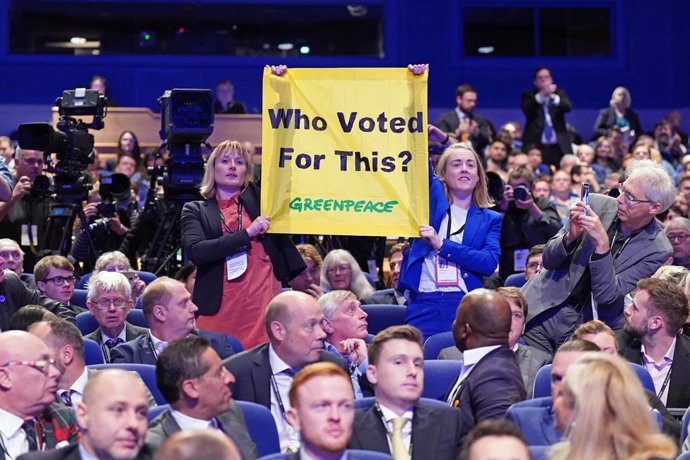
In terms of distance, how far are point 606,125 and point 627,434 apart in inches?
467

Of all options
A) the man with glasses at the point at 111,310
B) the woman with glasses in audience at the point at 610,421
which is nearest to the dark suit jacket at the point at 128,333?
the man with glasses at the point at 111,310

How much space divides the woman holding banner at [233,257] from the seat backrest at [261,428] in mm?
1789

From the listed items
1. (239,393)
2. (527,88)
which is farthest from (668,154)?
(239,393)

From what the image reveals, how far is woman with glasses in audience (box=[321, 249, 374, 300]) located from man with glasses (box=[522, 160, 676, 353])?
1.91m

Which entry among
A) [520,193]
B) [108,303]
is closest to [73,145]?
[108,303]

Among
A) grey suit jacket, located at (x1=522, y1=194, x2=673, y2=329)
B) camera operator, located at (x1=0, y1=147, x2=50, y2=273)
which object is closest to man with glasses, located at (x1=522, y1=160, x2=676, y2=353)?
grey suit jacket, located at (x1=522, y1=194, x2=673, y2=329)

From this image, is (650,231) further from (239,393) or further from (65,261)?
(65,261)

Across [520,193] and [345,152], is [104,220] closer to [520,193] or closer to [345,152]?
[345,152]

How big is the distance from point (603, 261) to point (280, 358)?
1.81 meters

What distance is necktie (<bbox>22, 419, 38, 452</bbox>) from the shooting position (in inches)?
190

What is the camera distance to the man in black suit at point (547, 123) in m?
14.6

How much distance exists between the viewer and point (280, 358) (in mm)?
5613

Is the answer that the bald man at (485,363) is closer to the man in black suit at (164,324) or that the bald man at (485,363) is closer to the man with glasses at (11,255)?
the man in black suit at (164,324)

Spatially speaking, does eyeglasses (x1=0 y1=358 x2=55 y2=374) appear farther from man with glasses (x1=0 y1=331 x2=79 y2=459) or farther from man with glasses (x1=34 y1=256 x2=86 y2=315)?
man with glasses (x1=34 y1=256 x2=86 y2=315)
